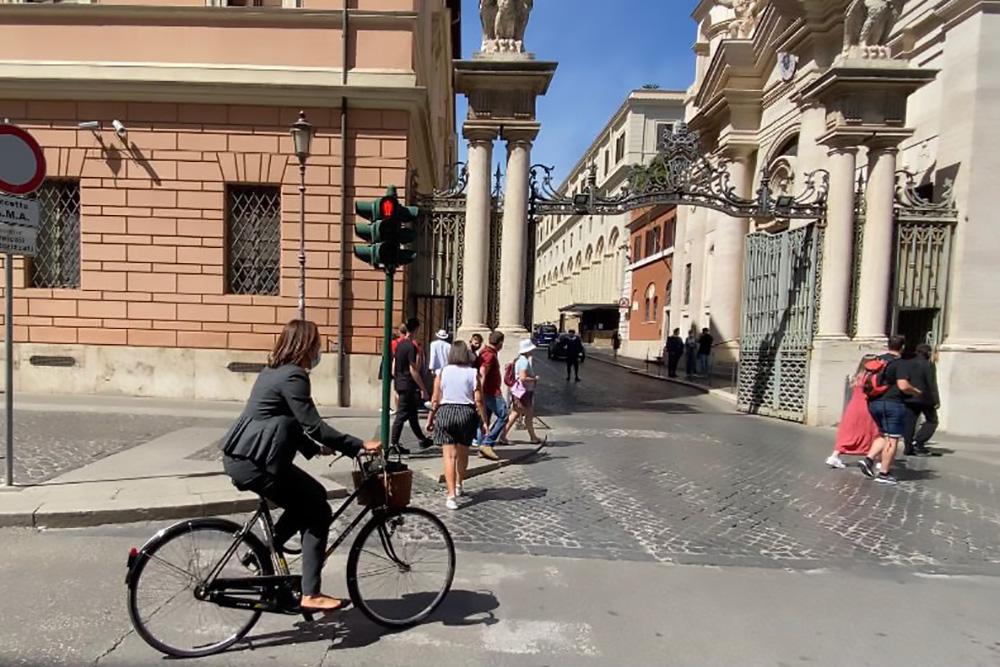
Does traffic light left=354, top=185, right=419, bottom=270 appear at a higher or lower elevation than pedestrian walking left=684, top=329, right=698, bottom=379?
higher

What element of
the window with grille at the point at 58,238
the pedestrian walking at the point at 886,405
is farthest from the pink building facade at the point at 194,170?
the pedestrian walking at the point at 886,405

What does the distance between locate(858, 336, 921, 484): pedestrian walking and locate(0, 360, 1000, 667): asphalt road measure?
1.01ft

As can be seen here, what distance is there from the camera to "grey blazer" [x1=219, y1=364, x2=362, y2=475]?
3.16 metres

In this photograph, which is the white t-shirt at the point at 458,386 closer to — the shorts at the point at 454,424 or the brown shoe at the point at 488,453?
the shorts at the point at 454,424

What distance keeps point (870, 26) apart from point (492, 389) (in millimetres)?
9794

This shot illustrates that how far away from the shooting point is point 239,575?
3.27m

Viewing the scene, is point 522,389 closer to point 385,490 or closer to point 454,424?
point 454,424

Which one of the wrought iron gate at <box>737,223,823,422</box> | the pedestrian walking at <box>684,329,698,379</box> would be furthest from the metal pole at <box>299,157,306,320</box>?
the pedestrian walking at <box>684,329,698,379</box>

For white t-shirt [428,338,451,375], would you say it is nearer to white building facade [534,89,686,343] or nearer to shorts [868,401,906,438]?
shorts [868,401,906,438]

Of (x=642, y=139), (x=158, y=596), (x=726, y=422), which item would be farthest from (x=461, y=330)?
(x=642, y=139)

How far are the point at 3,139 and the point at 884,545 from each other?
28.0 feet

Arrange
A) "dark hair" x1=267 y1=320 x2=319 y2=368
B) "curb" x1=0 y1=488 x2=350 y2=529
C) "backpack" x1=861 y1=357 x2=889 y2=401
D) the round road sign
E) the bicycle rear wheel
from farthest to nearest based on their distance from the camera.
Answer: "backpack" x1=861 y1=357 x2=889 y2=401 → the round road sign → "curb" x1=0 y1=488 x2=350 y2=529 → "dark hair" x1=267 y1=320 x2=319 y2=368 → the bicycle rear wheel

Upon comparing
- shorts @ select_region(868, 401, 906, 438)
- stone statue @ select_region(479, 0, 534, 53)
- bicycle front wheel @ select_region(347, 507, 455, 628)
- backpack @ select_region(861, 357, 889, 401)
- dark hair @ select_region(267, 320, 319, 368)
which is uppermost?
stone statue @ select_region(479, 0, 534, 53)

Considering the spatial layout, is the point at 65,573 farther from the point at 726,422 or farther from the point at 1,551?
the point at 726,422
